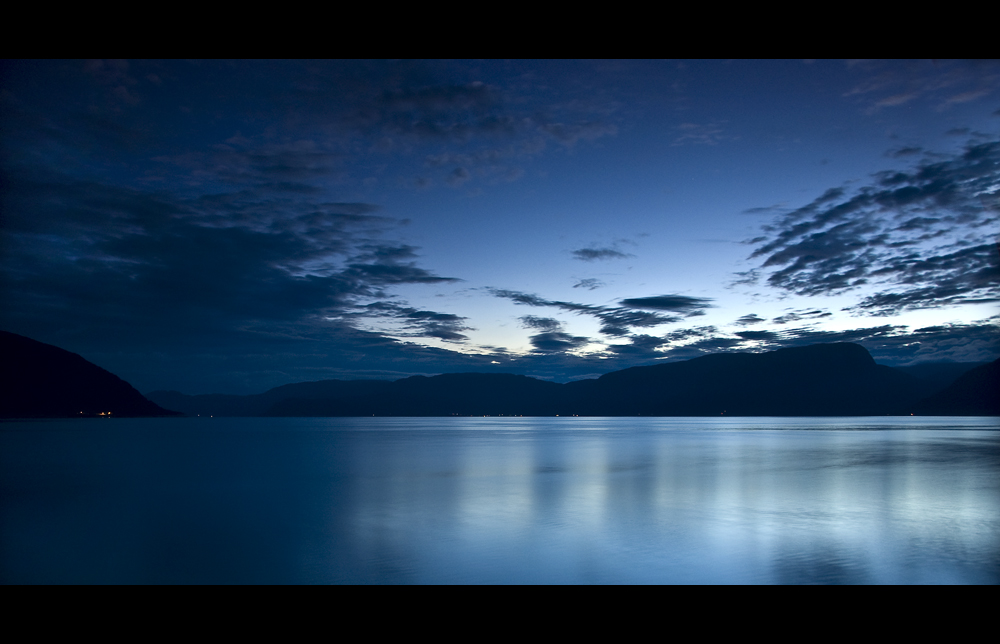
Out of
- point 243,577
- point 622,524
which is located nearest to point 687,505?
point 622,524

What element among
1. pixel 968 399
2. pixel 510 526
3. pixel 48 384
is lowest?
pixel 510 526

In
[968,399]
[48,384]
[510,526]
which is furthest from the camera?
[968,399]

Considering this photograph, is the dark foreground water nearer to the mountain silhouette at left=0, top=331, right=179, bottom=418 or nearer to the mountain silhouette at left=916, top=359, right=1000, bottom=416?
the mountain silhouette at left=0, top=331, right=179, bottom=418

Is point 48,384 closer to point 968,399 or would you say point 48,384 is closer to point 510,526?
point 510,526

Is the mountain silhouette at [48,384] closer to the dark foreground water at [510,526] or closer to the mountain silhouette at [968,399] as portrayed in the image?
the dark foreground water at [510,526]

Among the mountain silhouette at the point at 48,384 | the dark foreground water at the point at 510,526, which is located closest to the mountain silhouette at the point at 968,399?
the dark foreground water at the point at 510,526

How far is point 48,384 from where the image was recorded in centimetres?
13400

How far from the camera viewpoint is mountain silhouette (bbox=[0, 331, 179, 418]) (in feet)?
426

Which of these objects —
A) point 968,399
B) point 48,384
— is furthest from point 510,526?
point 968,399

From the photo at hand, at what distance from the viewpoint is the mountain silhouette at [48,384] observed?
12975cm

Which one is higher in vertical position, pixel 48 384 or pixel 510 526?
pixel 48 384
